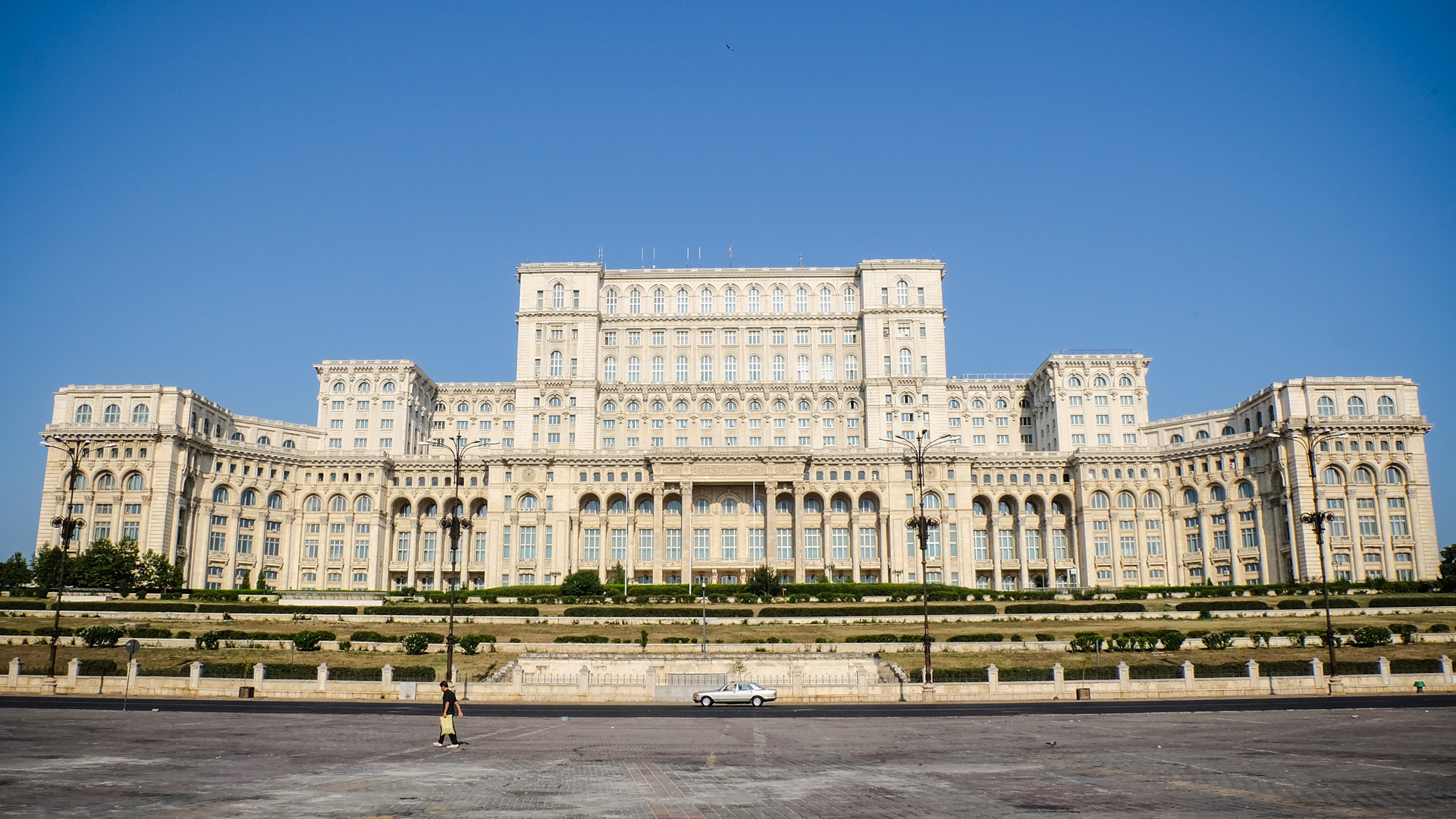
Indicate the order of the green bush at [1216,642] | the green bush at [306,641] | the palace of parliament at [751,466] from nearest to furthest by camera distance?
the green bush at [1216,642], the green bush at [306,641], the palace of parliament at [751,466]

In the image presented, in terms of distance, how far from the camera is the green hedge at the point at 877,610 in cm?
6988

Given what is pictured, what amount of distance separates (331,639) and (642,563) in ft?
168

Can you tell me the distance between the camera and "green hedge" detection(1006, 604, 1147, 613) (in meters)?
69.2

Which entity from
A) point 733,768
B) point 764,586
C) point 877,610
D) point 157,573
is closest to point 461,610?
point 764,586

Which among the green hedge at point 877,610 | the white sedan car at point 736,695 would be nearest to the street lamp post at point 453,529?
the white sedan car at point 736,695

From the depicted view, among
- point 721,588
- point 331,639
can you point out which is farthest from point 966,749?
point 721,588

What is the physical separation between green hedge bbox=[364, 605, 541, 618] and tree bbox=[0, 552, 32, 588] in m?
35.0

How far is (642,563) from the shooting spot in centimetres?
10881

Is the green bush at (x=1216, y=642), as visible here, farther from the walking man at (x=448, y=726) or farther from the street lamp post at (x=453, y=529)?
the walking man at (x=448, y=726)

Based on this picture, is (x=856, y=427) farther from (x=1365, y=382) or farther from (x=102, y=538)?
(x=102, y=538)

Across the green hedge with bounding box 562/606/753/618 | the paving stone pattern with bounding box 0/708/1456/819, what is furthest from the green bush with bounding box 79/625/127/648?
the green hedge with bounding box 562/606/753/618

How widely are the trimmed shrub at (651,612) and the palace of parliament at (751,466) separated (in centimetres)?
2878

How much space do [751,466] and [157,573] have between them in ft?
188

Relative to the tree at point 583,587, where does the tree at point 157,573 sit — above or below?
above
